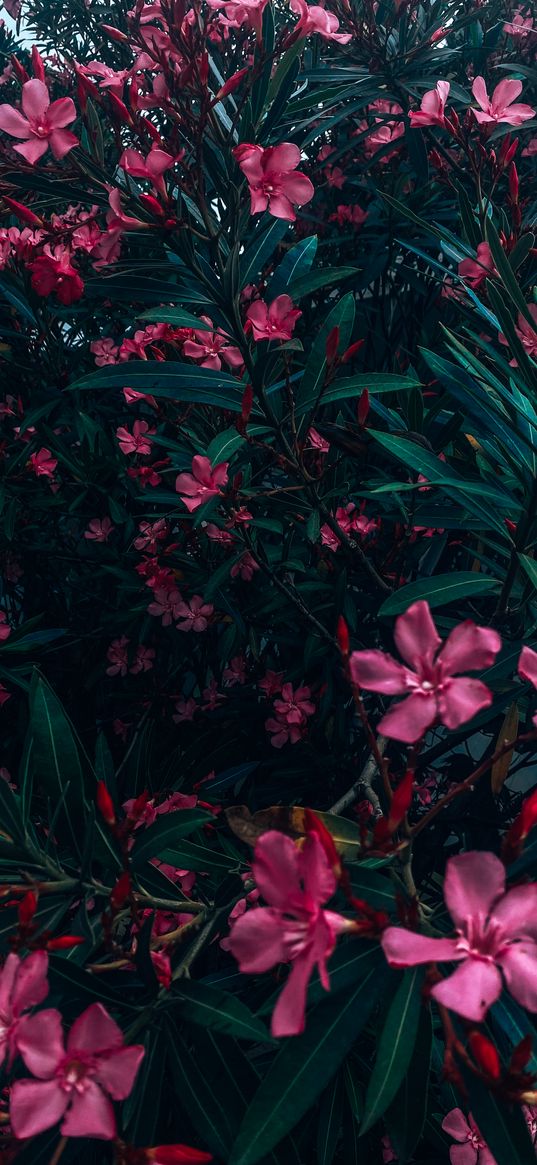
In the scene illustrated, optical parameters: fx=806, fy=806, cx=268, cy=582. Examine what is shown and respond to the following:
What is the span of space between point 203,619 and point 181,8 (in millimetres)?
1137

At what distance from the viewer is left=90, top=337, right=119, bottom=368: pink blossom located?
6.53 feet

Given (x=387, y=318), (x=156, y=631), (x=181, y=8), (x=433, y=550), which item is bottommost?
(x=156, y=631)

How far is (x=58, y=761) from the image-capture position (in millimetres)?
896

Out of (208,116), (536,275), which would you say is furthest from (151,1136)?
(536,275)

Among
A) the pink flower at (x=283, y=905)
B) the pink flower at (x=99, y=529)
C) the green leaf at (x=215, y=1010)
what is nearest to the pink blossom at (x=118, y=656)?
the pink flower at (x=99, y=529)

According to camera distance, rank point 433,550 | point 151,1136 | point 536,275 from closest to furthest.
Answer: point 151,1136, point 536,275, point 433,550

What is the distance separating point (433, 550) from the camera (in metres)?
1.67

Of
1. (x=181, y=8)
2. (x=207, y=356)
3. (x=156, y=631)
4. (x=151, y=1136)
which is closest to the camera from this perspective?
(x=151, y=1136)

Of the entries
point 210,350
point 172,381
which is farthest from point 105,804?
point 210,350

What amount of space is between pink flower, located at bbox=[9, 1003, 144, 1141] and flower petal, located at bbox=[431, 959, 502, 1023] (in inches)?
9.2

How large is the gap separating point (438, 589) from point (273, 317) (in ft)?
1.51

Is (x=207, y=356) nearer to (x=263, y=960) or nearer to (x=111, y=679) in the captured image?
(x=263, y=960)

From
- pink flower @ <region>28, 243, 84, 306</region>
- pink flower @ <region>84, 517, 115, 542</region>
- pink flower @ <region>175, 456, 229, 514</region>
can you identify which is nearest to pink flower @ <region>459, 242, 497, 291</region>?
pink flower @ <region>175, 456, 229, 514</region>

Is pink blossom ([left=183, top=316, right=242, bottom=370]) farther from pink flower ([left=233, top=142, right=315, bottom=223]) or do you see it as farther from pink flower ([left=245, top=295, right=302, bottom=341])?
pink flower ([left=233, top=142, right=315, bottom=223])
